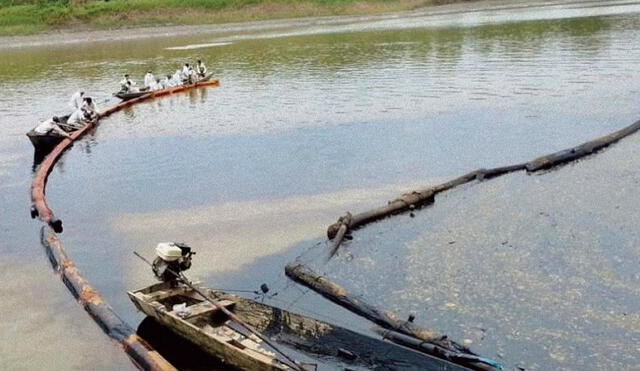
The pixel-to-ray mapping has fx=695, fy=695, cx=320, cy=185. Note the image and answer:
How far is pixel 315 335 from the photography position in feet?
33.4

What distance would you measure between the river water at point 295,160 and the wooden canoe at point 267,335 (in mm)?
1032

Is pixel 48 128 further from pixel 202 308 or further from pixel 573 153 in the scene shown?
pixel 573 153

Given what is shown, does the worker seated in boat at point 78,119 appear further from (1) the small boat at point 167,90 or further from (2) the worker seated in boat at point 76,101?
(1) the small boat at point 167,90

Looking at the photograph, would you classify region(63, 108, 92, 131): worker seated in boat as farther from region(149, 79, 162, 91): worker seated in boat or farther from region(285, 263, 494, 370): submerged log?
region(285, 263, 494, 370): submerged log

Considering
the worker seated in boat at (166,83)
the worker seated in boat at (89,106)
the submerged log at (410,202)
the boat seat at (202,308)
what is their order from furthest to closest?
the worker seated in boat at (166,83)
the worker seated in boat at (89,106)
the submerged log at (410,202)
the boat seat at (202,308)

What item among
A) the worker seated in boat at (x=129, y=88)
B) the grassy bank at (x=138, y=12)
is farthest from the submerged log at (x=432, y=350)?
the grassy bank at (x=138, y=12)

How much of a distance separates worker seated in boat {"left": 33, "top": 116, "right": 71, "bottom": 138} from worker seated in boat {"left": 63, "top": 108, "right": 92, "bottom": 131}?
161 centimetres

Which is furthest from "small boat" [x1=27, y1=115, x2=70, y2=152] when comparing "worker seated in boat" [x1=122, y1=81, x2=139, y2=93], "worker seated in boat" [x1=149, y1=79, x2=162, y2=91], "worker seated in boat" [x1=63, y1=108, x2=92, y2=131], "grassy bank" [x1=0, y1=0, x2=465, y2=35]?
"grassy bank" [x1=0, y1=0, x2=465, y2=35]

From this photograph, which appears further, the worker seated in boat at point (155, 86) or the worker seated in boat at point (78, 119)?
the worker seated in boat at point (155, 86)

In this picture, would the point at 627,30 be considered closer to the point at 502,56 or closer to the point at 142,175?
the point at 502,56

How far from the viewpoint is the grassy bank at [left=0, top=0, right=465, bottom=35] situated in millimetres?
78875

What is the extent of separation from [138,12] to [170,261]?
7424 centimetres

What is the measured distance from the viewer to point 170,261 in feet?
37.0

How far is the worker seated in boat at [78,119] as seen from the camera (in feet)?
92.6
